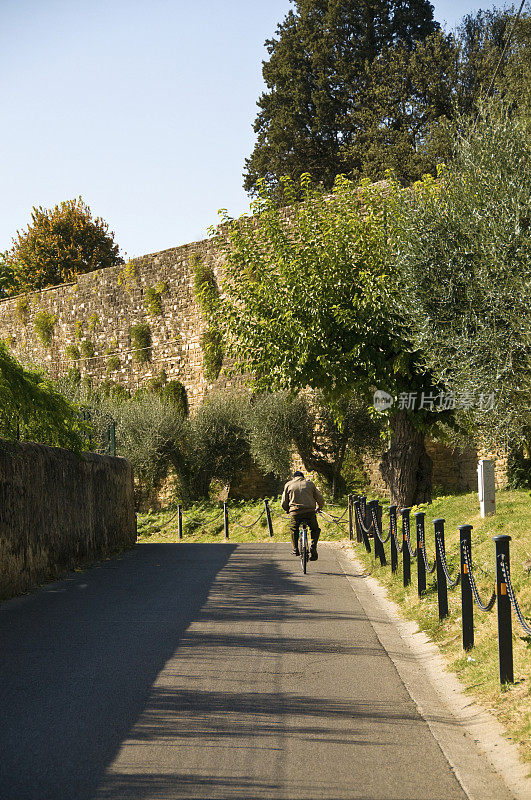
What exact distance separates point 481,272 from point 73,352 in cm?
2714

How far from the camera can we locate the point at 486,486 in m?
13.8

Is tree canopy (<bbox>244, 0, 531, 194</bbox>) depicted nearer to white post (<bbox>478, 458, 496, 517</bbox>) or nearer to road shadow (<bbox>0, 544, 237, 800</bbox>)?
white post (<bbox>478, 458, 496, 517</bbox>)

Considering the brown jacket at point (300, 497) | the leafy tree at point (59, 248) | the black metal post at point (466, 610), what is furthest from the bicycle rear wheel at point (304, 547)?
the leafy tree at point (59, 248)

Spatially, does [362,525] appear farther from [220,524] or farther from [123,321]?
[123,321]

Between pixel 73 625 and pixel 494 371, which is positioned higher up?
pixel 494 371

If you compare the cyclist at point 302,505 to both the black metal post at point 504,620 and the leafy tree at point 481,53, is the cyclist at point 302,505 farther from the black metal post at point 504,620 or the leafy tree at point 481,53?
the leafy tree at point 481,53

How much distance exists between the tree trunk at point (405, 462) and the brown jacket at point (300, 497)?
15.0 feet

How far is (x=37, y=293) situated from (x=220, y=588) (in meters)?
29.4

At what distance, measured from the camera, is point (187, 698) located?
588 cm

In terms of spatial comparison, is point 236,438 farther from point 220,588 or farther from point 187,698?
point 187,698

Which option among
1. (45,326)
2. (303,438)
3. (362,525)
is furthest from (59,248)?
(362,525)

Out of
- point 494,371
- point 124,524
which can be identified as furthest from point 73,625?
point 124,524

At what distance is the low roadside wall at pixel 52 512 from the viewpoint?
37.2 feet

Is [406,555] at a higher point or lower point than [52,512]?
lower
